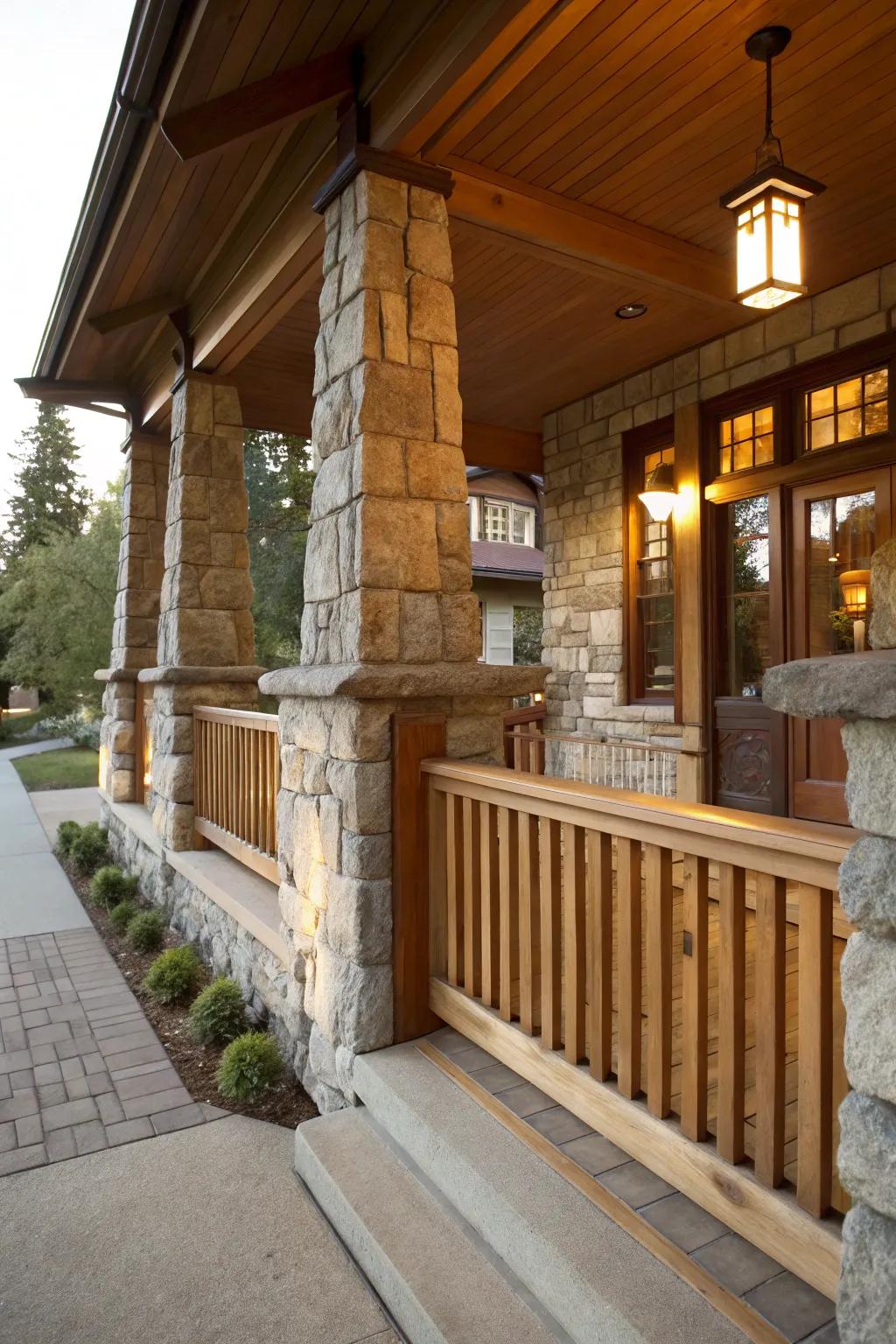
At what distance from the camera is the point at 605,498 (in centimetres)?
587

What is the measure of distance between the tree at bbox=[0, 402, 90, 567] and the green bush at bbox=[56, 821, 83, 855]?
864 inches

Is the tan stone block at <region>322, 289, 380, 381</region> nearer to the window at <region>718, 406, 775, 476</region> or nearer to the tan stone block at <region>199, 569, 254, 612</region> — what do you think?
the tan stone block at <region>199, 569, 254, 612</region>

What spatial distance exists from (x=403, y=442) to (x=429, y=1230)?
2.34 meters

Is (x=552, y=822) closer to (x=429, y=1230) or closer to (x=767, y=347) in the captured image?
(x=429, y=1230)

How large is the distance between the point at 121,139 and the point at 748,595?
4.01 metres

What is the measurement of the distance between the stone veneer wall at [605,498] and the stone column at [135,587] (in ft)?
10.7

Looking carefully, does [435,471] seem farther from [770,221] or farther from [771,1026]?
[771,1026]

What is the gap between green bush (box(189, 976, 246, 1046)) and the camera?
3.55 m

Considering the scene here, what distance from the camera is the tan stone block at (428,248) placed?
2857 mm

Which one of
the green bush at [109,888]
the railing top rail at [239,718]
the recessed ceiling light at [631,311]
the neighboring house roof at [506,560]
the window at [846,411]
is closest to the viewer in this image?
the railing top rail at [239,718]

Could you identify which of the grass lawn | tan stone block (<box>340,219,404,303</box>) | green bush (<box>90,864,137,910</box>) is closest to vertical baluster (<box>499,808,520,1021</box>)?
tan stone block (<box>340,219,404,303</box>)

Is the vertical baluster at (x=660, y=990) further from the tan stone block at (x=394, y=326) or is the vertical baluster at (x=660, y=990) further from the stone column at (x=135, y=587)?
the stone column at (x=135, y=587)

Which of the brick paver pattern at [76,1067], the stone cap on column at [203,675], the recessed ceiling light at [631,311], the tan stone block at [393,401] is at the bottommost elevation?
the brick paver pattern at [76,1067]

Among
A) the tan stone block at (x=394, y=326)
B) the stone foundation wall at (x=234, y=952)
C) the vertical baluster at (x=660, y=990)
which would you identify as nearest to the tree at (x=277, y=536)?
the stone foundation wall at (x=234, y=952)
